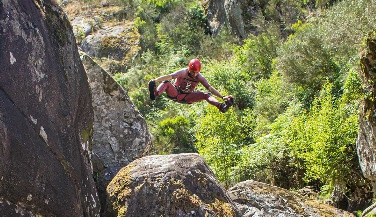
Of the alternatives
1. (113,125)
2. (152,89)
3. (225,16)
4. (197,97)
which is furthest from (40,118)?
(225,16)

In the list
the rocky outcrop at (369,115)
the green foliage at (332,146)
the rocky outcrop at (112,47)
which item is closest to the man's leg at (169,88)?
the rocky outcrop at (369,115)

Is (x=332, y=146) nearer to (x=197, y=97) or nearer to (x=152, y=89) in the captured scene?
(x=197, y=97)

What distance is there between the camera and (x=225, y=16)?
37.2 m

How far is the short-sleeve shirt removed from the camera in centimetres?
1126

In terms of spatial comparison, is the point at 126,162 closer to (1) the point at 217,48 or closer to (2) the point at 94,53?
(1) the point at 217,48

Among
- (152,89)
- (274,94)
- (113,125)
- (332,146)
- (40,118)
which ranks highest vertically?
(40,118)

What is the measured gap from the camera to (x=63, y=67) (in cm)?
759

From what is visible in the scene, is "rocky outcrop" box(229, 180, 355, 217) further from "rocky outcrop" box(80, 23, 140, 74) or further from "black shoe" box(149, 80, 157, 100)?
"rocky outcrop" box(80, 23, 140, 74)

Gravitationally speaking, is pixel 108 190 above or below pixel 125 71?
above

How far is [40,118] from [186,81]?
4994 millimetres

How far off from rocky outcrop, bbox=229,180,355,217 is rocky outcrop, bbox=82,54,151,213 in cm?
218

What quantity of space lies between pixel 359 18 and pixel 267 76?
10.1m

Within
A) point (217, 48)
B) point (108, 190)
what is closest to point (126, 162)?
point (108, 190)

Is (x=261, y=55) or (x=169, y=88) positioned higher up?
(x=169, y=88)
